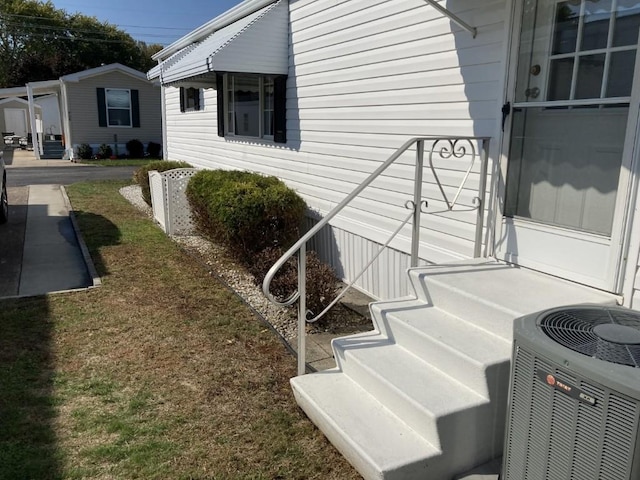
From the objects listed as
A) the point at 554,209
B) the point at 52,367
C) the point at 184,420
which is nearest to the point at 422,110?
the point at 554,209

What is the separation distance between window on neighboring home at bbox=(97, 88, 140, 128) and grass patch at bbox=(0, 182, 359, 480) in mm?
18746

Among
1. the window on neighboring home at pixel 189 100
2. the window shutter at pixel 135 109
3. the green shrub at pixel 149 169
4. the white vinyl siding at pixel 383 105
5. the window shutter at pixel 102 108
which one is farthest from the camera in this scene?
the window shutter at pixel 135 109

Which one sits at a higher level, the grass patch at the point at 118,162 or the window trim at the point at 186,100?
the window trim at the point at 186,100

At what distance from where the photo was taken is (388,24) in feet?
16.4

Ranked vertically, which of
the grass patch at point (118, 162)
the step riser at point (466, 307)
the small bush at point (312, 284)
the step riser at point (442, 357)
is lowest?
the grass patch at point (118, 162)

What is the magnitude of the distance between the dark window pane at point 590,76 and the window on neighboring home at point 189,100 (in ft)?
29.3

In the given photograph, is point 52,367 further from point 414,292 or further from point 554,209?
point 554,209

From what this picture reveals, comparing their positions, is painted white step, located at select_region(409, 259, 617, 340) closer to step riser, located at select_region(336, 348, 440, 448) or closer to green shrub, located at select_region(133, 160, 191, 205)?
step riser, located at select_region(336, 348, 440, 448)

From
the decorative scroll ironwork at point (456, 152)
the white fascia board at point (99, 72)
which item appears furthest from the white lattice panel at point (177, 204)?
the white fascia board at point (99, 72)

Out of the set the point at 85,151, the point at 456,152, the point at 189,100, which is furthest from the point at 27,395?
the point at 85,151

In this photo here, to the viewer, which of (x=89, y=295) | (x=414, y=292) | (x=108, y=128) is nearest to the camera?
(x=414, y=292)

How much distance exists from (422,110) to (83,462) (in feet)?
12.2

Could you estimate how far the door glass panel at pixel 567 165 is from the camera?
311cm

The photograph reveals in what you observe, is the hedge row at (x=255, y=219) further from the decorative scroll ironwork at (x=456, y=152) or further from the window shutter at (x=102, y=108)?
the window shutter at (x=102, y=108)
